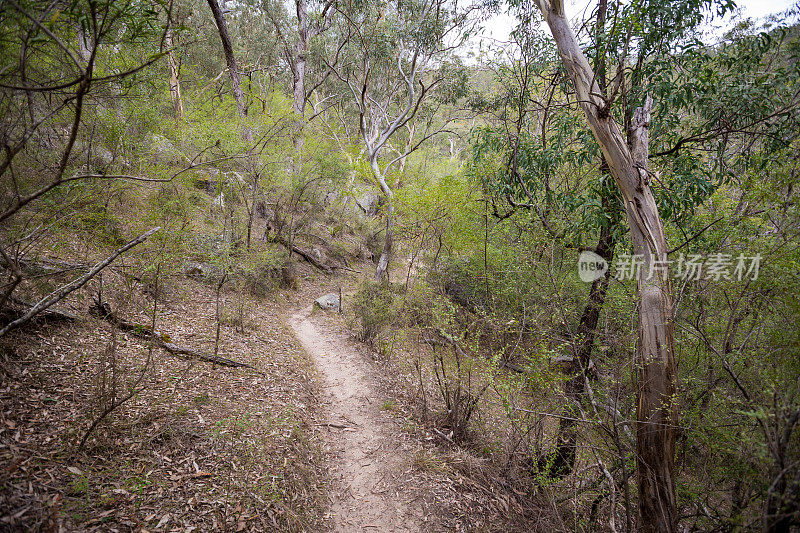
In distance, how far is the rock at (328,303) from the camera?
1086 centimetres

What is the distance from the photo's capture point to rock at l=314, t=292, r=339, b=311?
10859 millimetres

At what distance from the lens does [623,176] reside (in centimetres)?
379

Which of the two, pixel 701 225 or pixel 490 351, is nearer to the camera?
pixel 701 225

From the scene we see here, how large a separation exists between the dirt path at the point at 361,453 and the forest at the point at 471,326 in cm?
4

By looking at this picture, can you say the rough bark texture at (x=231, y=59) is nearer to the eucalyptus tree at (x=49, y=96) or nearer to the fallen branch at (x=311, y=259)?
the eucalyptus tree at (x=49, y=96)

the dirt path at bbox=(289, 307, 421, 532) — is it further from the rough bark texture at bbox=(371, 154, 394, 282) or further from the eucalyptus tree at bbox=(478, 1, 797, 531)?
the rough bark texture at bbox=(371, 154, 394, 282)

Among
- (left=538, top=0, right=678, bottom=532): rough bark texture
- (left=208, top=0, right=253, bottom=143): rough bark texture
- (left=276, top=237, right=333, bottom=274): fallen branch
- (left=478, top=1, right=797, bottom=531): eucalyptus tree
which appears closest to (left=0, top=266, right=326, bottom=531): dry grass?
(left=538, top=0, right=678, bottom=532): rough bark texture

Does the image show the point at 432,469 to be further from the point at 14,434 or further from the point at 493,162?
the point at 493,162

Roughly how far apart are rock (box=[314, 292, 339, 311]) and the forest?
2573 mm

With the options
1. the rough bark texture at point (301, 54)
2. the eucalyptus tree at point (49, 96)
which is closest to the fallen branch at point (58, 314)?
the eucalyptus tree at point (49, 96)

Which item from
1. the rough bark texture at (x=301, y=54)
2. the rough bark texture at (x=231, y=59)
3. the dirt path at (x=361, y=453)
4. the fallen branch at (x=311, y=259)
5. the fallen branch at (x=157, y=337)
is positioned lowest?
the dirt path at (x=361, y=453)

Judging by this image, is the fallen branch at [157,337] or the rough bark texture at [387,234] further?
the rough bark texture at [387,234]

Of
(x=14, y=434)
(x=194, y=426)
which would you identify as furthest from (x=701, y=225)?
(x=14, y=434)

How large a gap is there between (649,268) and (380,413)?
191 inches
